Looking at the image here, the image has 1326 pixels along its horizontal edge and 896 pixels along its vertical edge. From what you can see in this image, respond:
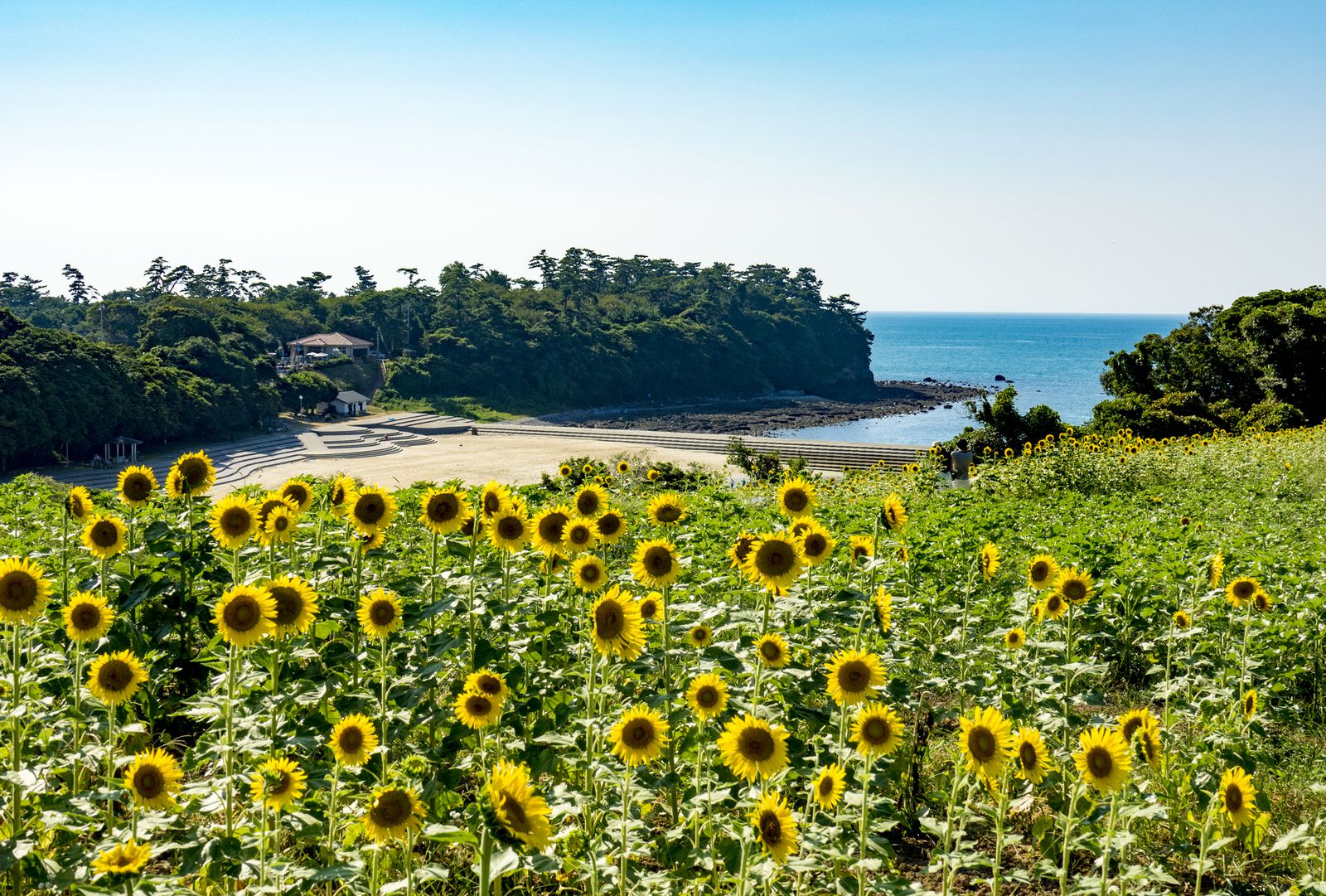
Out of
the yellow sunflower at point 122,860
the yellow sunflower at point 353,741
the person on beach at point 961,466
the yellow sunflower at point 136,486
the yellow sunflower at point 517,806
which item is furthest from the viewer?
the person on beach at point 961,466

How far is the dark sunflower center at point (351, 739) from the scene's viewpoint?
2.66 m

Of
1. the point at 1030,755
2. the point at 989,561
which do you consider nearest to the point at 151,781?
the point at 1030,755

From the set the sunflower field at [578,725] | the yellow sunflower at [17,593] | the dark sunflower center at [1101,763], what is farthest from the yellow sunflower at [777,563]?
the yellow sunflower at [17,593]

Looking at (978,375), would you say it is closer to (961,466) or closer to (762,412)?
(762,412)

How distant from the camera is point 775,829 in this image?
2.34m

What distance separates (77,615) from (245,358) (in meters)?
53.7

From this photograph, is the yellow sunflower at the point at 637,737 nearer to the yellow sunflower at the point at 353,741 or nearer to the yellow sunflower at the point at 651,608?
the yellow sunflower at the point at 353,741

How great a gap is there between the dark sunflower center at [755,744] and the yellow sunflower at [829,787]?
227mm

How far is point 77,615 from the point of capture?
10.0 ft

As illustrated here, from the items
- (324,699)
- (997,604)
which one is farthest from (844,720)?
(997,604)

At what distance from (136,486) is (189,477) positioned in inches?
7.9

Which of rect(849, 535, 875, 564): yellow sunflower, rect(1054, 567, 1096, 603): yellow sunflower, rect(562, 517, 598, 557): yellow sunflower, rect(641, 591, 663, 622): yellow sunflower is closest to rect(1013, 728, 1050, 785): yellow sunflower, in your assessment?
rect(1054, 567, 1096, 603): yellow sunflower

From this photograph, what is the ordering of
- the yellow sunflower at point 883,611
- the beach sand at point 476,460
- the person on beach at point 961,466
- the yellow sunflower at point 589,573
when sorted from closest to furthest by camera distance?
the yellow sunflower at point 589,573, the yellow sunflower at point 883,611, the person on beach at point 961,466, the beach sand at point 476,460

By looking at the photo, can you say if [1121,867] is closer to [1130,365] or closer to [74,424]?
[1130,365]
